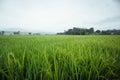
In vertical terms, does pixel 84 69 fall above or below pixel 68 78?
above

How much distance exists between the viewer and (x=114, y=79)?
114 centimetres

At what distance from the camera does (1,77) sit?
1.04 m

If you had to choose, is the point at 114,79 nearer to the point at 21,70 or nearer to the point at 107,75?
the point at 107,75

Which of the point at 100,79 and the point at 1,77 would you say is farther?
the point at 100,79

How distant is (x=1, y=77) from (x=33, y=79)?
12.7 inches

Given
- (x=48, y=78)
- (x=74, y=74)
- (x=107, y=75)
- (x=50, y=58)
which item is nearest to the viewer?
(x=48, y=78)

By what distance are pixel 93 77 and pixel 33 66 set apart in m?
0.68

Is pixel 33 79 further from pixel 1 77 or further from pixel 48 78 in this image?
pixel 1 77

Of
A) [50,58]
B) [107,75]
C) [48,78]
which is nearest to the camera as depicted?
[48,78]

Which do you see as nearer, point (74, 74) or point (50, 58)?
point (74, 74)

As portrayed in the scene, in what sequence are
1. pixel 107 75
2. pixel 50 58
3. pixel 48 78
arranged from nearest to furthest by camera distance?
pixel 48 78, pixel 107 75, pixel 50 58

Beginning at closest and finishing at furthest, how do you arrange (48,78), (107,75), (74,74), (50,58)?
1. (48,78)
2. (74,74)
3. (107,75)
4. (50,58)

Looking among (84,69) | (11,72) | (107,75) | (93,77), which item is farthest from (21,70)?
(107,75)

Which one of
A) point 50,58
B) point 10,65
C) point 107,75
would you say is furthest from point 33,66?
point 107,75
